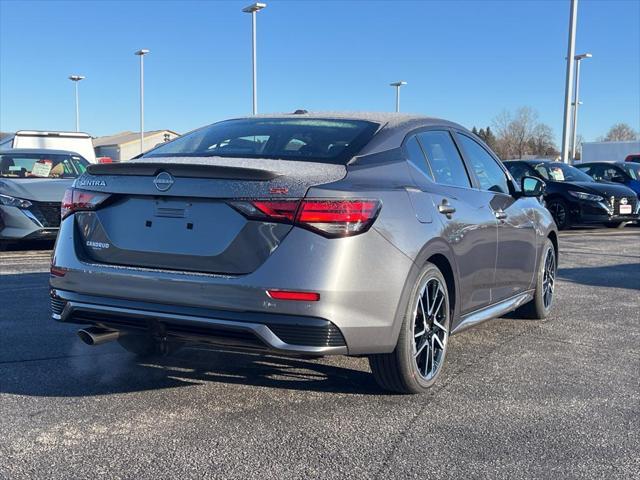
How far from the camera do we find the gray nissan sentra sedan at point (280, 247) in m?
3.24

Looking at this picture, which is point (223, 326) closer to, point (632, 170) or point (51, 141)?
point (51, 141)

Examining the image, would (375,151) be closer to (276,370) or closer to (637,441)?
(276,370)

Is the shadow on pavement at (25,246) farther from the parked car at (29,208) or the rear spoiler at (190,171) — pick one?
the rear spoiler at (190,171)

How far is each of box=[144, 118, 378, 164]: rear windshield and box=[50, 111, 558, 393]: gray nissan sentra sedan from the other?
0.01 m

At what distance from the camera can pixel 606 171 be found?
18.2 m

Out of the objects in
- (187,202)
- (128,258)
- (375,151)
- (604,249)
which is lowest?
(604,249)

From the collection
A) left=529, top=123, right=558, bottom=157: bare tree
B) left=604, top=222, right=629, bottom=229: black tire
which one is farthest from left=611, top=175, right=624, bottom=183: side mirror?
left=529, top=123, right=558, bottom=157: bare tree

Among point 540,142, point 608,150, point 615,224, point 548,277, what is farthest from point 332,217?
point 540,142

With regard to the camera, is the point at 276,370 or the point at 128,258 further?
the point at 276,370

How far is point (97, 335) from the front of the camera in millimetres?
3641

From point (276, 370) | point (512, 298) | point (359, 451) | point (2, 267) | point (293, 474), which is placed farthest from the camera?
point (2, 267)

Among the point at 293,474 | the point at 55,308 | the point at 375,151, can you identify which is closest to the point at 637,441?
the point at 293,474

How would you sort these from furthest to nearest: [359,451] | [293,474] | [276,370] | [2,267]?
[2,267] < [276,370] < [359,451] < [293,474]

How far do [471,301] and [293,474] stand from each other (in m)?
1.99
